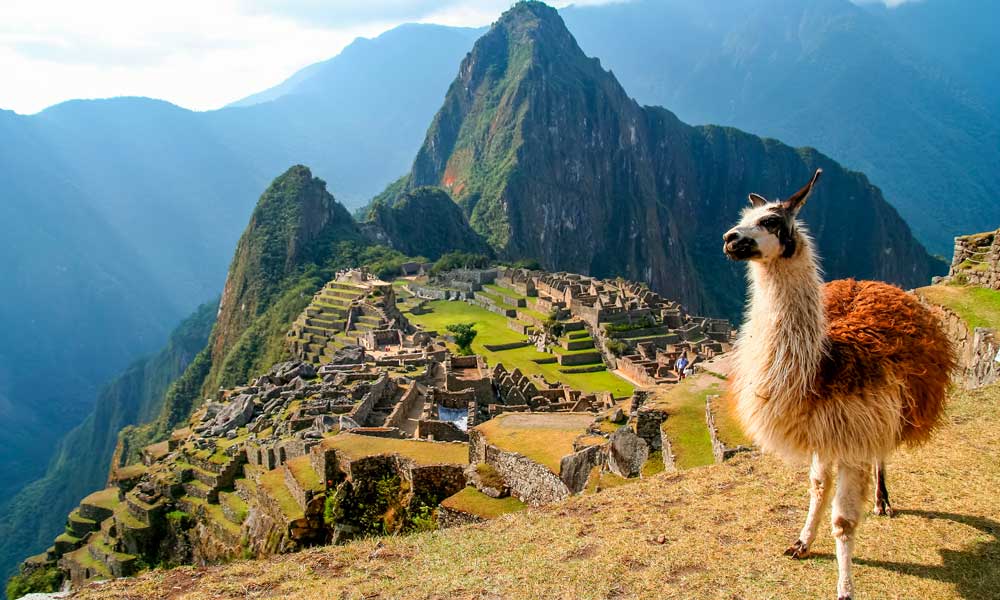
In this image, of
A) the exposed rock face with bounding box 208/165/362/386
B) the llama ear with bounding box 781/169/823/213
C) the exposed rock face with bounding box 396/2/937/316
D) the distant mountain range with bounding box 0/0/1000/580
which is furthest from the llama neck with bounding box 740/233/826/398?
the exposed rock face with bounding box 396/2/937/316

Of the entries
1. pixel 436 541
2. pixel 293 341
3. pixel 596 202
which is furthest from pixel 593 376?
pixel 596 202

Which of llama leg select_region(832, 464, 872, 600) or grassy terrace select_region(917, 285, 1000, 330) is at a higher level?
grassy terrace select_region(917, 285, 1000, 330)

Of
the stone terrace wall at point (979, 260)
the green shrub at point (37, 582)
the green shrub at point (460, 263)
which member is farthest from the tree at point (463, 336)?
the green shrub at point (460, 263)

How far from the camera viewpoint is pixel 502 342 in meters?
40.3

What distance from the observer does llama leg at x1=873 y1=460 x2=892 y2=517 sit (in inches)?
200

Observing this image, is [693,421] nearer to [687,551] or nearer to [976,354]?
[976,354]

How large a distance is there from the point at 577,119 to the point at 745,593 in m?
156

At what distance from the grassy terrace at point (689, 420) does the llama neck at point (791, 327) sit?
3692 millimetres

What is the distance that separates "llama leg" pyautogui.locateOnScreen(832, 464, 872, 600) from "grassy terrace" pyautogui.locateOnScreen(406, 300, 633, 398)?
2217 cm

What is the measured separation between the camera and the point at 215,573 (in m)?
6.25

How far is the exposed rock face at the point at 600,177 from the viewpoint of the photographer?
141 metres

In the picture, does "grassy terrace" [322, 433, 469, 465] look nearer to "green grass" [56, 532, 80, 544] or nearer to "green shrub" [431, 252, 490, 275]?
"green grass" [56, 532, 80, 544]

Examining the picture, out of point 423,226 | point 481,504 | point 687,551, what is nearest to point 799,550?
point 687,551

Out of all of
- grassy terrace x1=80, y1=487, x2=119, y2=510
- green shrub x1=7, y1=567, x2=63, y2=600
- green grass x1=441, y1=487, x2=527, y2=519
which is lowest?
green shrub x1=7, y1=567, x2=63, y2=600
